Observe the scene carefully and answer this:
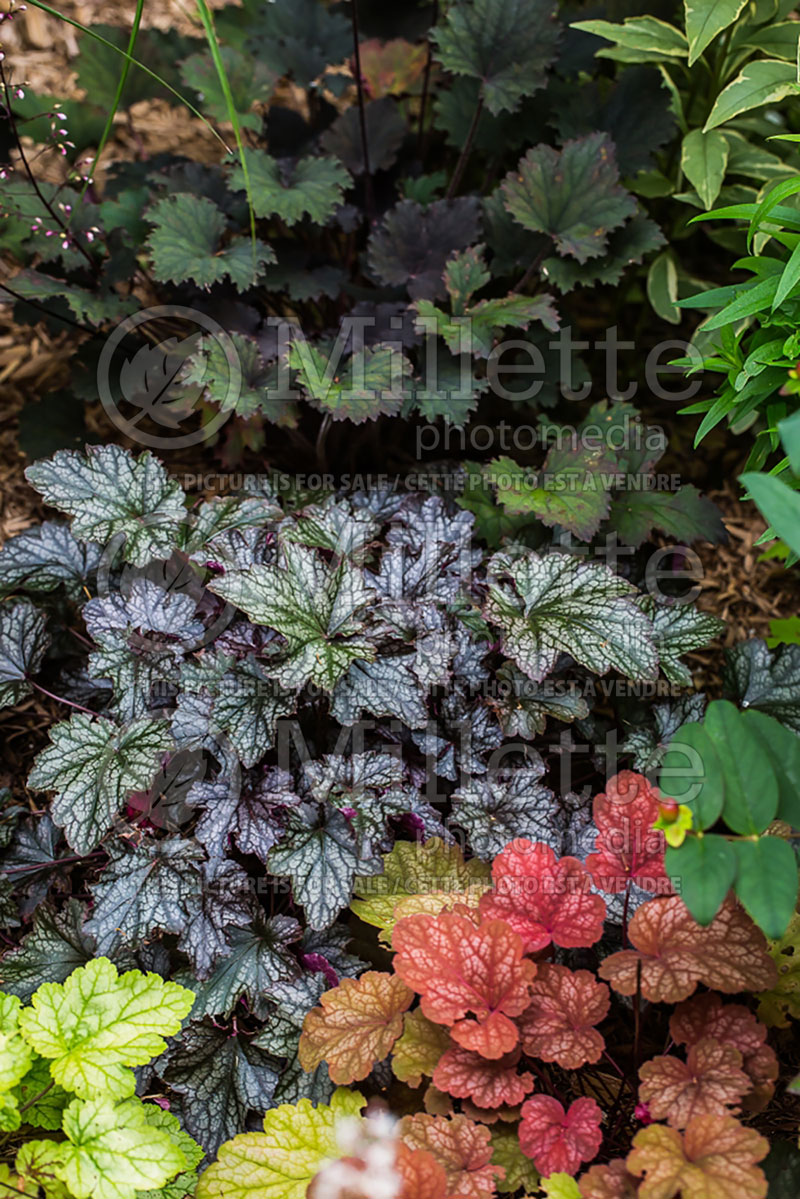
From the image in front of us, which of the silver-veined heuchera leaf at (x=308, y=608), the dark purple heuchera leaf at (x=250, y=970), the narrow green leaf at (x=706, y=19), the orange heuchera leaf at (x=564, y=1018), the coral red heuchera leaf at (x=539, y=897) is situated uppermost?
the narrow green leaf at (x=706, y=19)

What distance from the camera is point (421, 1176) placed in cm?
124

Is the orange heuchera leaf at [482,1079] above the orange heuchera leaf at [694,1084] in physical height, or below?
below

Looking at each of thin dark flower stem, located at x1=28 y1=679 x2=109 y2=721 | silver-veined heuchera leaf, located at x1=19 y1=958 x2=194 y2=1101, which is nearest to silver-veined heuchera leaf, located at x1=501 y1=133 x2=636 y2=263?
thin dark flower stem, located at x1=28 y1=679 x2=109 y2=721

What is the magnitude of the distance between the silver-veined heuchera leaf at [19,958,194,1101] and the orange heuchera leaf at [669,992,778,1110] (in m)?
0.74

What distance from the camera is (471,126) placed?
2652 mm

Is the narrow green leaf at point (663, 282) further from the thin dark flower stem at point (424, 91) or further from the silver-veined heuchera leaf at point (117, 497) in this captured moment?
the silver-veined heuchera leaf at point (117, 497)

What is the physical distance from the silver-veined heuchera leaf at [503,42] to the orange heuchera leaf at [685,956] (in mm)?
2050

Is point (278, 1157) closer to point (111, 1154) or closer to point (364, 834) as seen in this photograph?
point (111, 1154)

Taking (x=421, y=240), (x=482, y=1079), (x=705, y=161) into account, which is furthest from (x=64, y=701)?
(x=705, y=161)

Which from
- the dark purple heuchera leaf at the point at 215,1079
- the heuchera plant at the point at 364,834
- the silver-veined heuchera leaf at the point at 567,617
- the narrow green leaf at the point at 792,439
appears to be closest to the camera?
the narrow green leaf at the point at 792,439

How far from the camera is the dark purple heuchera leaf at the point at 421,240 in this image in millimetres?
2477

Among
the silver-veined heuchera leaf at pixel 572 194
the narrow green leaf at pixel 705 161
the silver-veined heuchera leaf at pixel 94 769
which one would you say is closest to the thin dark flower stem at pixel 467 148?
the silver-veined heuchera leaf at pixel 572 194

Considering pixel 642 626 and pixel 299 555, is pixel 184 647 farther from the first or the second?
pixel 642 626

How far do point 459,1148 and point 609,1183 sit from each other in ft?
0.69
